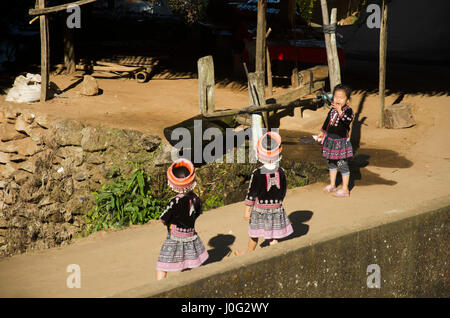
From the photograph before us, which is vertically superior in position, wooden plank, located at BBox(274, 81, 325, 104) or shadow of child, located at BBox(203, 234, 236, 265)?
wooden plank, located at BBox(274, 81, 325, 104)

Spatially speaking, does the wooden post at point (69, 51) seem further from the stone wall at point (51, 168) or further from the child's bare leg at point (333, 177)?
the child's bare leg at point (333, 177)

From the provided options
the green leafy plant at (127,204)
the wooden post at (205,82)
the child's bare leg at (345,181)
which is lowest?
the green leafy plant at (127,204)

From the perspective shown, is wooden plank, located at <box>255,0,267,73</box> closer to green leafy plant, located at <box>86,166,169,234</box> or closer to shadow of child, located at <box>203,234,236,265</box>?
green leafy plant, located at <box>86,166,169,234</box>

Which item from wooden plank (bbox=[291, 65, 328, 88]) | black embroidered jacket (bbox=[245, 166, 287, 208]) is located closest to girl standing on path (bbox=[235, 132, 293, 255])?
black embroidered jacket (bbox=[245, 166, 287, 208])

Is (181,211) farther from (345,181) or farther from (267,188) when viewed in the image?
(345,181)

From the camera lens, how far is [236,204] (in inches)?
322

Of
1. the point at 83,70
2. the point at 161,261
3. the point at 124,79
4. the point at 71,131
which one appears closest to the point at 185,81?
the point at 124,79

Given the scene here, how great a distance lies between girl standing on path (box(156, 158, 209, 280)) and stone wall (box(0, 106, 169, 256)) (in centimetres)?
346

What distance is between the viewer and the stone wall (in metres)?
9.18

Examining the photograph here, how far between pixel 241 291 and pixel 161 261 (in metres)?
1.19

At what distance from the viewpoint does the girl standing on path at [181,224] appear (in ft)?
17.1

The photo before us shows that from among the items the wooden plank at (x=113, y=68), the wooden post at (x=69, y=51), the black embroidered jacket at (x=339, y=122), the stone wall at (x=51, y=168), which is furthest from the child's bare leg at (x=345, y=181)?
the wooden post at (x=69, y=51)

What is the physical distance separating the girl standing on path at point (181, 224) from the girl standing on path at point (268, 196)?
73 cm
